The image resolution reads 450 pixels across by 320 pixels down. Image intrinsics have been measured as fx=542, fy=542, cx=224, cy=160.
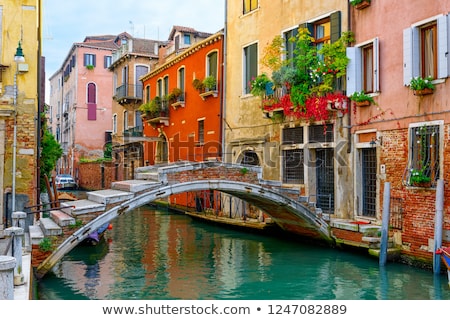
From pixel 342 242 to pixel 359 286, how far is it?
2798 millimetres

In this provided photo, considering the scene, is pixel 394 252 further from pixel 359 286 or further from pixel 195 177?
pixel 195 177

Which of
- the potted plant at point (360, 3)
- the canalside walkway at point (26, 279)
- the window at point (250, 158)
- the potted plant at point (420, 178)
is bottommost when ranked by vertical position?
the canalside walkway at point (26, 279)

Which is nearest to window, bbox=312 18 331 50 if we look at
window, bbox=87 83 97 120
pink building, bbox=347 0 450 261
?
pink building, bbox=347 0 450 261

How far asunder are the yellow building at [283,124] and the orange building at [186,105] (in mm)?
732

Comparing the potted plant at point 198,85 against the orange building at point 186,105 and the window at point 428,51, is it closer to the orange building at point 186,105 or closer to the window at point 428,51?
the orange building at point 186,105

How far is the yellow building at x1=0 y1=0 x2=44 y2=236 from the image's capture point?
33.4 ft

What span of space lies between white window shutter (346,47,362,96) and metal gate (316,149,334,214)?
1692 millimetres

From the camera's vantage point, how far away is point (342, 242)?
36.1 ft

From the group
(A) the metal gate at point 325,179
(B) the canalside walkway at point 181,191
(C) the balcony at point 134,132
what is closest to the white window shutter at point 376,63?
(A) the metal gate at point 325,179

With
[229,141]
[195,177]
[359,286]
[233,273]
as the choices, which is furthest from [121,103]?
[359,286]

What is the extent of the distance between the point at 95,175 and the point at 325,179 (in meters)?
22.1

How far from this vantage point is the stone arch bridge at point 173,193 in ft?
28.3

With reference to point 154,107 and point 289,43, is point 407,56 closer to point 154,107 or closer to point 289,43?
point 289,43

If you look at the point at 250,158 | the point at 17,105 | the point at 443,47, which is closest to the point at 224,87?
the point at 250,158
